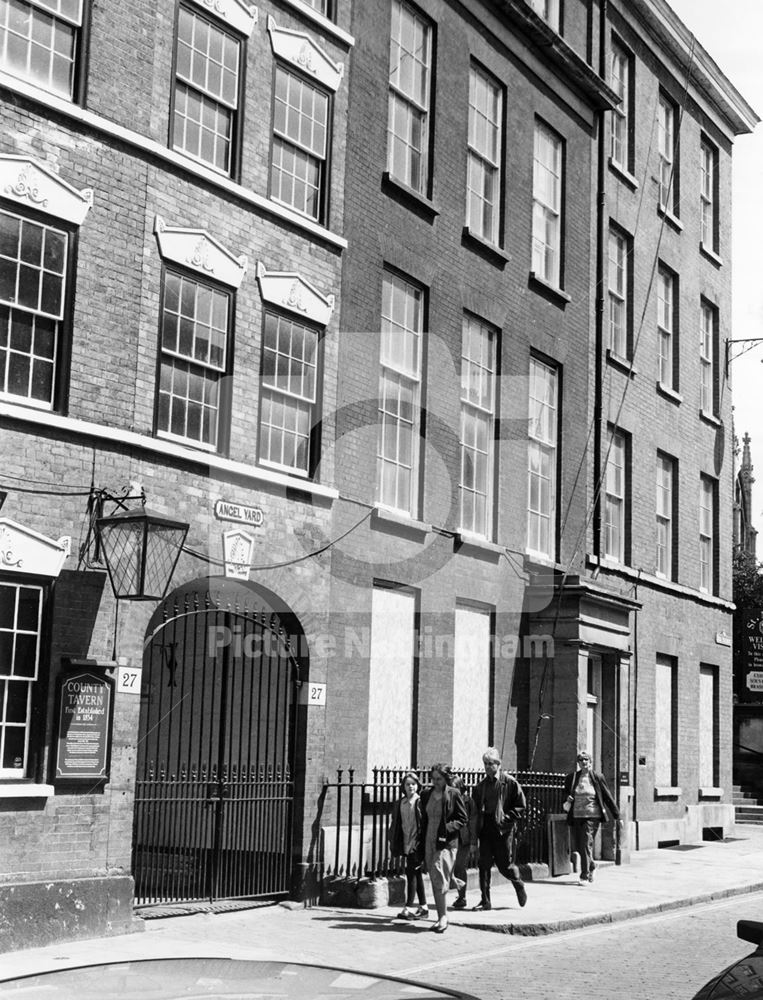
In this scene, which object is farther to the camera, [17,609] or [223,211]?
[223,211]

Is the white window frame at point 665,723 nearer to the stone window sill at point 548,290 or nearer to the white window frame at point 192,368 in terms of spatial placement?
the stone window sill at point 548,290

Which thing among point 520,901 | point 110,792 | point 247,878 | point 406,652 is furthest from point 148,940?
point 406,652

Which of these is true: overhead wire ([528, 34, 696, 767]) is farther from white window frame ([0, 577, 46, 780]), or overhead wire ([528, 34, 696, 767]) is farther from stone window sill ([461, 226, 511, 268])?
white window frame ([0, 577, 46, 780])

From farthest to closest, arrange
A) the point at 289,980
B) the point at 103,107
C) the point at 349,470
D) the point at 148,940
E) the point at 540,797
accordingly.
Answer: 1. the point at 540,797
2. the point at 349,470
3. the point at 103,107
4. the point at 148,940
5. the point at 289,980

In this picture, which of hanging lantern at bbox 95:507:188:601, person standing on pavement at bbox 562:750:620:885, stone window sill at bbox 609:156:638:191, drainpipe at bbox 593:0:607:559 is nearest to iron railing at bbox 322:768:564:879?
person standing on pavement at bbox 562:750:620:885

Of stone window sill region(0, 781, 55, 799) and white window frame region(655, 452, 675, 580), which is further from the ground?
white window frame region(655, 452, 675, 580)

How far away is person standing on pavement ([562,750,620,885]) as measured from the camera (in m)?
18.2

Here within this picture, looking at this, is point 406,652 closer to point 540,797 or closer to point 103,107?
point 540,797

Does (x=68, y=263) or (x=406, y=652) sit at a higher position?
(x=68, y=263)

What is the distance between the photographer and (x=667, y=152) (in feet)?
88.8

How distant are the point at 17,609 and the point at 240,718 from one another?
12.1 feet

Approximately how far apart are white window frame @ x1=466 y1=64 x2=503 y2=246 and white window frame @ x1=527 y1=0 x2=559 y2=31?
8.98 ft

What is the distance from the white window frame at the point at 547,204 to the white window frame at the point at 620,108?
2.40 metres

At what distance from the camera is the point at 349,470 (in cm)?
1661
